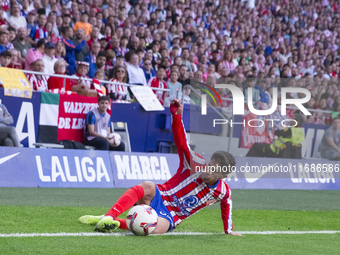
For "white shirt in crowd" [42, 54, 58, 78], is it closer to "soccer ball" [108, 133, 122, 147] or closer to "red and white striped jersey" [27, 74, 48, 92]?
"red and white striped jersey" [27, 74, 48, 92]

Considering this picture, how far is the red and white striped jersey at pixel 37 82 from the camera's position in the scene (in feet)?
33.5

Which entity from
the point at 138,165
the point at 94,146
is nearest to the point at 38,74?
the point at 94,146

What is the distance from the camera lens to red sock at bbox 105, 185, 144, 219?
188 inches

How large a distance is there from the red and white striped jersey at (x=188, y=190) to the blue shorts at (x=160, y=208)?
0.05 metres

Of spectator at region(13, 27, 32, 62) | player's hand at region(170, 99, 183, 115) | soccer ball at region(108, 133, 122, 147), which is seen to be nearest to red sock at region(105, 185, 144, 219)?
player's hand at region(170, 99, 183, 115)

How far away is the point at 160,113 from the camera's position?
12109mm

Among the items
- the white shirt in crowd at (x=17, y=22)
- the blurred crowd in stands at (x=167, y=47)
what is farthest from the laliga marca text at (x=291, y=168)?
the white shirt in crowd at (x=17, y=22)

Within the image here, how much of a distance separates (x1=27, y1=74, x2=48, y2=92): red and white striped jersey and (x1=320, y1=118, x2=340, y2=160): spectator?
7562 mm

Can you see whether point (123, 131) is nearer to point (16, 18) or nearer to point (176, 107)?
point (16, 18)

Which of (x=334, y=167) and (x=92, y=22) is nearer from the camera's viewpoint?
(x=334, y=167)

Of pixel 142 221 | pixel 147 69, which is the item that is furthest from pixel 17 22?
pixel 142 221

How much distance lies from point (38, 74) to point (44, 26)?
262cm

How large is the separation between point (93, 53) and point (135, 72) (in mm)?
1220

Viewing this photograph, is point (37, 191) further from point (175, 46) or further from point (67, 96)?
point (175, 46)
